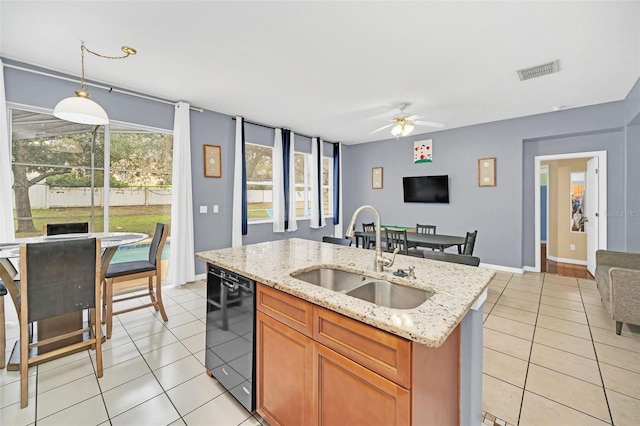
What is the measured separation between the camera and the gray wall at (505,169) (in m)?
4.21

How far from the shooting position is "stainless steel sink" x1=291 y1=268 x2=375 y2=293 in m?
1.71

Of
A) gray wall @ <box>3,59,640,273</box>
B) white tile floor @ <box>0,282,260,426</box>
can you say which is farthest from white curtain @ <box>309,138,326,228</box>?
white tile floor @ <box>0,282,260,426</box>

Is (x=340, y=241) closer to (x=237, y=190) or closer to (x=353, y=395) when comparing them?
(x=353, y=395)

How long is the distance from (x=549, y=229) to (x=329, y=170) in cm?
507

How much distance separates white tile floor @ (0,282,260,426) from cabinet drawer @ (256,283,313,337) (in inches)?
29.9

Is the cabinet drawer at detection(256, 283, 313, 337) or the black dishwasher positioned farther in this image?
the black dishwasher

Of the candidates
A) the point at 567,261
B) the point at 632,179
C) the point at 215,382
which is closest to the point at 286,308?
the point at 215,382

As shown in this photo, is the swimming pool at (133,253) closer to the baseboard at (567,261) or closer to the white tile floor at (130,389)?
the white tile floor at (130,389)

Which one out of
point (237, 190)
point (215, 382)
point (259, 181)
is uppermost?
point (259, 181)

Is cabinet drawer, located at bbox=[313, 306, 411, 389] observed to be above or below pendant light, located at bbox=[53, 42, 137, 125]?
below

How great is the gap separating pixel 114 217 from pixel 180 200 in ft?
2.70

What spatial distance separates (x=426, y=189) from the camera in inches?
230

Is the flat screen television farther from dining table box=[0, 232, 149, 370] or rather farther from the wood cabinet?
dining table box=[0, 232, 149, 370]

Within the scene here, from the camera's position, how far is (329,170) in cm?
703
